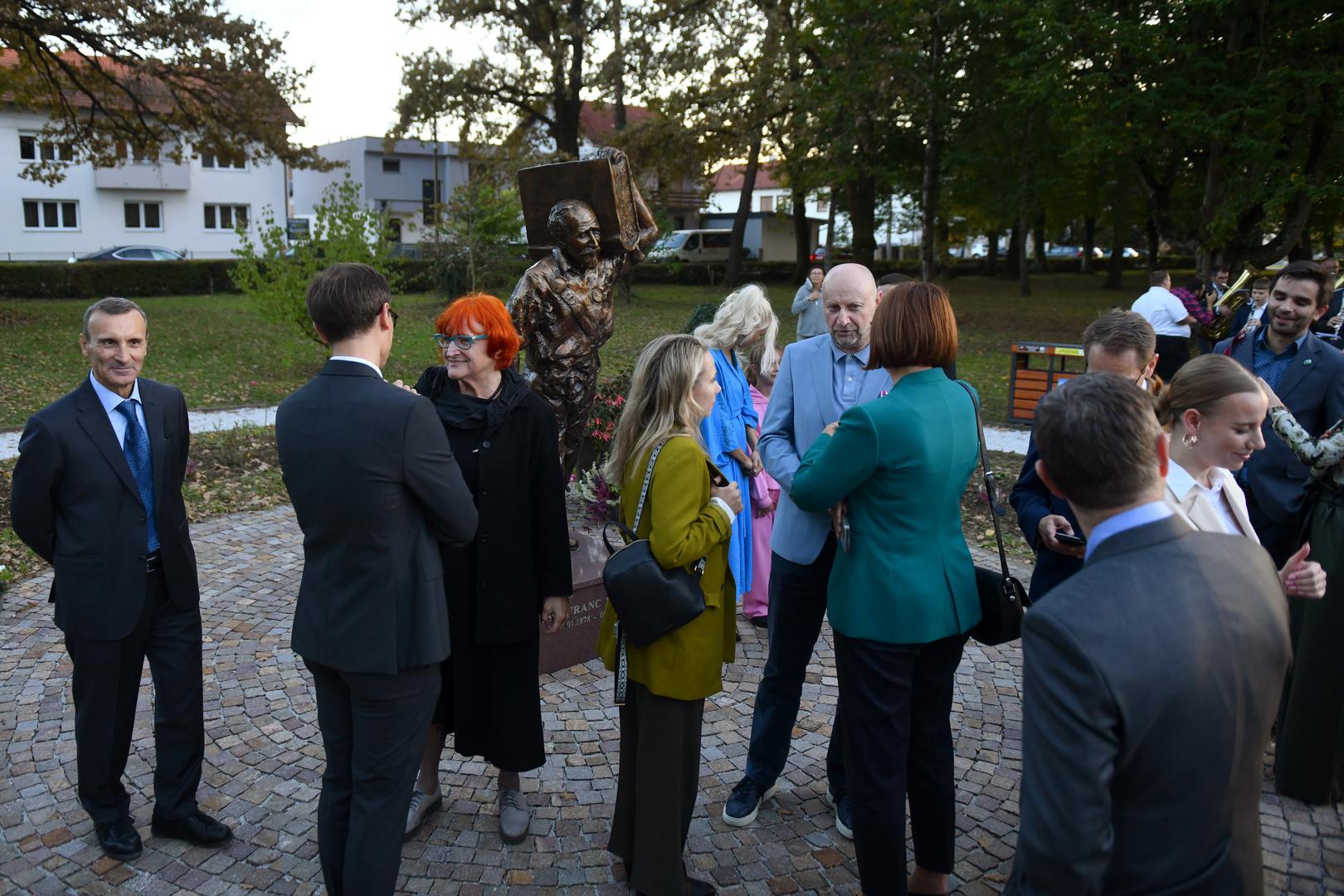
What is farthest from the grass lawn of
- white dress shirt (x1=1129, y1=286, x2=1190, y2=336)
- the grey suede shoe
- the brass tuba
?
the grey suede shoe

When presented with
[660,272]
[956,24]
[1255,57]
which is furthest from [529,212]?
[660,272]

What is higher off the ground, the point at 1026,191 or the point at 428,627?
the point at 1026,191

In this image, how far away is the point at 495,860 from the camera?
3.59 m

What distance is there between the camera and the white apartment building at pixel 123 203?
129 ft

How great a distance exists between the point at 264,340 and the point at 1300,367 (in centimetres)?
1872

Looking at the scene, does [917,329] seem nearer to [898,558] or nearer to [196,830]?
[898,558]

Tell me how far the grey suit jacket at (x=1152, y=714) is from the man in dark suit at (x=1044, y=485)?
1776mm

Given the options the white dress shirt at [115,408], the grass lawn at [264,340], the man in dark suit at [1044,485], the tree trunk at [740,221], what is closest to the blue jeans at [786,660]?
the man in dark suit at [1044,485]

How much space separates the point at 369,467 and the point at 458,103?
1088 inches

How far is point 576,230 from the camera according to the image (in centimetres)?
495

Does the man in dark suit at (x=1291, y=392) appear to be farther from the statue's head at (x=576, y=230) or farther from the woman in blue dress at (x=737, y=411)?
the statue's head at (x=576, y=230)

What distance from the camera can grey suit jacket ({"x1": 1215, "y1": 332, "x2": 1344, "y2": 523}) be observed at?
14.5 feet

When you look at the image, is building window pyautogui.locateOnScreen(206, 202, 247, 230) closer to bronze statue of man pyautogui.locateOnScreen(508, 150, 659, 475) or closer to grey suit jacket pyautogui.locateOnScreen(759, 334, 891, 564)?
bronze statue of man pyautogui.locateOnScreen(508, 150, 659, 475)

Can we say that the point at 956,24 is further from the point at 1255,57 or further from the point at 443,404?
the point at 443,404
